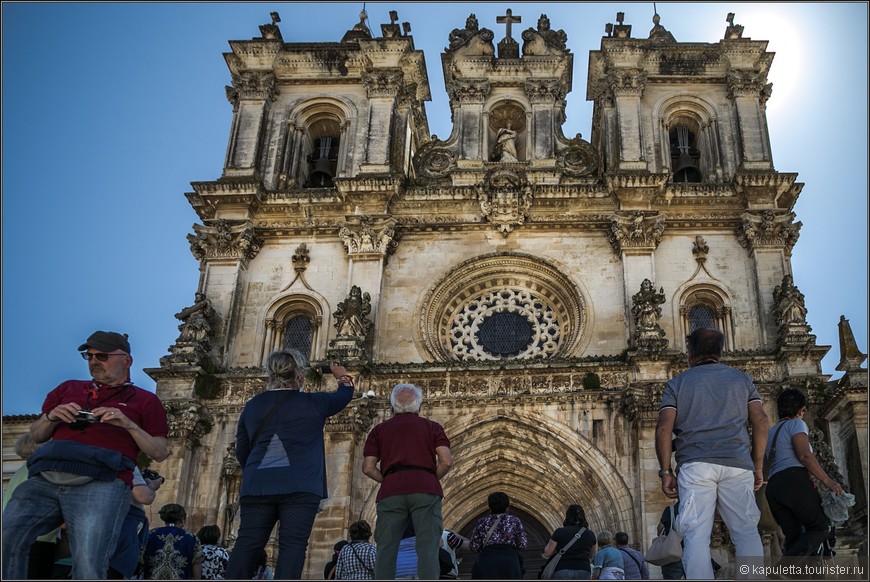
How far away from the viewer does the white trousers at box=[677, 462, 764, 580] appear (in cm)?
648

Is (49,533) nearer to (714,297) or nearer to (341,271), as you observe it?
(341,271)

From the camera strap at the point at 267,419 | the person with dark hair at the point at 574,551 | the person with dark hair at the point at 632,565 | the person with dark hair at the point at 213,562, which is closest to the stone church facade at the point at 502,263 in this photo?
the person with dark hair at the point at 632,565

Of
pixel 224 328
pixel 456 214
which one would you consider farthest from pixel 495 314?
pixel 224 328

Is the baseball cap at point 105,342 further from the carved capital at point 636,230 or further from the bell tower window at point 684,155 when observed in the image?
the bell tower window at point 684,155

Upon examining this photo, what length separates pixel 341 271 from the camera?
2034 cm

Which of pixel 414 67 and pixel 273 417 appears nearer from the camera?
pixel 273 417

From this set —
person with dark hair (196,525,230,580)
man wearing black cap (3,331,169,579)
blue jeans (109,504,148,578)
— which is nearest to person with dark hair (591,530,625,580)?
person with dark hair (196,525,230,580)

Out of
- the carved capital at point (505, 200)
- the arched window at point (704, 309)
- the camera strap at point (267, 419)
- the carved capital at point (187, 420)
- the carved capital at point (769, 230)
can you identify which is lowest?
the camera strap at point (267, 419)

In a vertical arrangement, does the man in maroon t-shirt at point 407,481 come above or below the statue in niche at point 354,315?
below

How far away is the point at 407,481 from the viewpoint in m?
7.16

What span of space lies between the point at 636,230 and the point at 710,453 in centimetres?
1354

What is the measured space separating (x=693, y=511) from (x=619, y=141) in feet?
53.1

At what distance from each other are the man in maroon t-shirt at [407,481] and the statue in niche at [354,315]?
34.5ft

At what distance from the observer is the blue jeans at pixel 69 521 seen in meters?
5.73
